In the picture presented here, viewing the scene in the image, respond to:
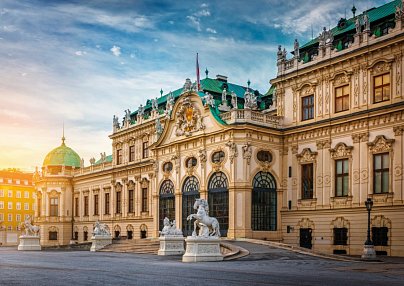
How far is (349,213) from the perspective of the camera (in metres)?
41.1

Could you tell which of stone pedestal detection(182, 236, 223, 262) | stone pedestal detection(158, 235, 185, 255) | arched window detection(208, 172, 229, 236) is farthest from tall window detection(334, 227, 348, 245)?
stone pedestal detection(182, 236, 223, 262)

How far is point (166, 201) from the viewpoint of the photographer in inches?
2104

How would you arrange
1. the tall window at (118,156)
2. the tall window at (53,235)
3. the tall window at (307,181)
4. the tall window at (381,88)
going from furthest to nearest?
the tall window at (53,235) → the tall window at (118,156) → the tall window at (307,181) → the tall window at (381,88)

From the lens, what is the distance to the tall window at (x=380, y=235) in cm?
3859

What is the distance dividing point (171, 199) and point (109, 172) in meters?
19.4

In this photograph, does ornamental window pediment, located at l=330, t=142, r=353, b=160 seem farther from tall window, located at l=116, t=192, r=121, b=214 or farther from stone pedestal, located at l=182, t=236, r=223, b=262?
tall window, located at l=116, t=192, r=121, b=214

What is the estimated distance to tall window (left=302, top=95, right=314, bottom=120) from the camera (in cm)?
4531

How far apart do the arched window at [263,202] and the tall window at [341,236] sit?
586 cm

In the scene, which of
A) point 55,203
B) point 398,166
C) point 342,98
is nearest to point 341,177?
point 398,166

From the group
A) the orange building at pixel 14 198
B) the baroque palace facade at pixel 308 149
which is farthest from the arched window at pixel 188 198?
the orange building at pixel 14 198

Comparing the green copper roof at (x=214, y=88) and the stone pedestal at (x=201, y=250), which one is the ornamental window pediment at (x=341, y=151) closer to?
the stone pedestal at (x=201, y=250)

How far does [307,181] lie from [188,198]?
1077cm

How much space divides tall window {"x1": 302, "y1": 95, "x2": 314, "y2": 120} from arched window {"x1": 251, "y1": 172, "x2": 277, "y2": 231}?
17.7 ft

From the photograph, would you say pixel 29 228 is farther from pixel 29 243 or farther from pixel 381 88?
pixel 381 88
